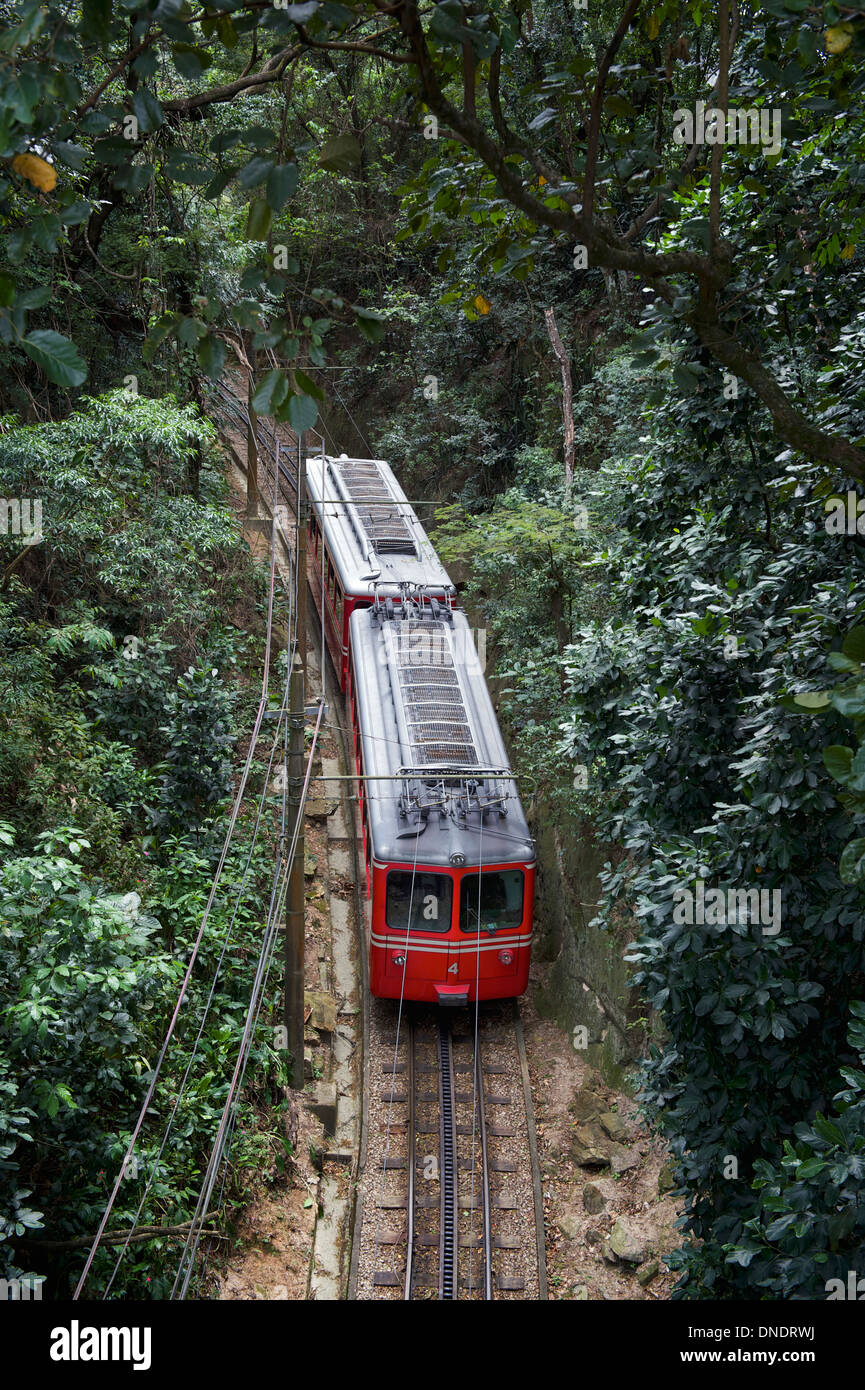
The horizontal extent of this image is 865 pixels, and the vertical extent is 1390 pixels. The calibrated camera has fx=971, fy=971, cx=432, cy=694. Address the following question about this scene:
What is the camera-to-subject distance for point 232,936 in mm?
10547

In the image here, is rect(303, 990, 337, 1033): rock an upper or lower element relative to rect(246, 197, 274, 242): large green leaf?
lower

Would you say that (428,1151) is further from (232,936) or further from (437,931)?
(232,936)

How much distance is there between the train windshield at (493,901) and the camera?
11000mm

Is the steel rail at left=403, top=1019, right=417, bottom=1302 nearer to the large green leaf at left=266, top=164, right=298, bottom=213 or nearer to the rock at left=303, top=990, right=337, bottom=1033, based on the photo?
the rock at left=303, top=990, right=337, bottom=1033

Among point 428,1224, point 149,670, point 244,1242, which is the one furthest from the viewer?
point 149,670

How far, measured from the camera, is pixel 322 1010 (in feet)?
39.9

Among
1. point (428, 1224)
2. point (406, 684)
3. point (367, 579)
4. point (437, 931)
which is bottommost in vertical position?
point (428, 1224)

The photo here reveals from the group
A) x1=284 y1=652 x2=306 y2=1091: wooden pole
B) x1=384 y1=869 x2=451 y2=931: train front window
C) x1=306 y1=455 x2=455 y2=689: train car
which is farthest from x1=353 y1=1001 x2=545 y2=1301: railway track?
x1=306 y1=455 x2=455 y2=689: train car

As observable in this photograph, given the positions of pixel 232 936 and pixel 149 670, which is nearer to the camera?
pixel 232 936

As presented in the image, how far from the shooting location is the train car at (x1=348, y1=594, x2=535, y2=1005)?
1088 centimetres

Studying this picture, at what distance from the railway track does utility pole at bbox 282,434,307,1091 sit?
1344mm

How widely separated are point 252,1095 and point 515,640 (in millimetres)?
7713

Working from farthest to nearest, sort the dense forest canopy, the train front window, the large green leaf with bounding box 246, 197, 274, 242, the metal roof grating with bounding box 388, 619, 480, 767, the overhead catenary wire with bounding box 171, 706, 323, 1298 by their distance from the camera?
1. the metal roof grating with bounding box 388, 619, 480, 767
2. the train front window
3. the overhead catenary wire with bounding box 171, 706, 323, 1298
4. the dense forest canopy
5. the large green leaf with bounding box 246, 197, 274, 242
